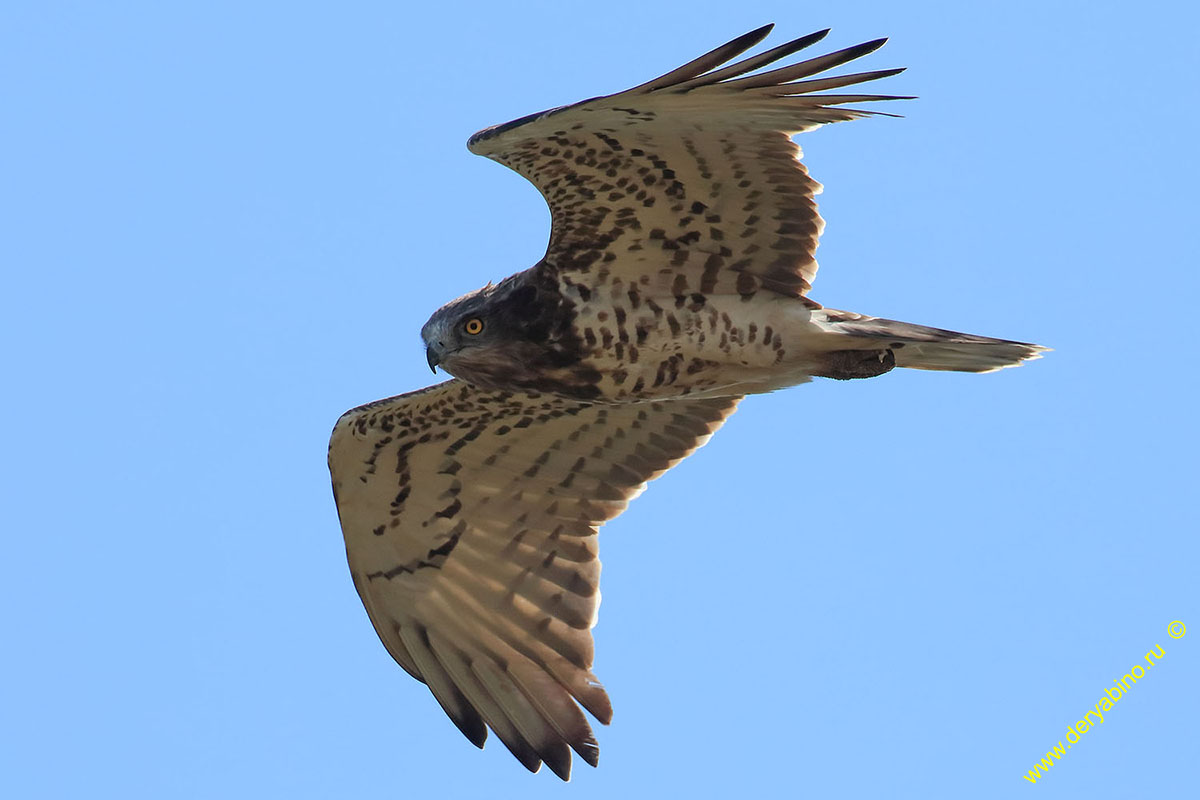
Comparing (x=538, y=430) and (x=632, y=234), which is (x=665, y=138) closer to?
(x=632, y=234)

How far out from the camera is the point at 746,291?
9.34 metres

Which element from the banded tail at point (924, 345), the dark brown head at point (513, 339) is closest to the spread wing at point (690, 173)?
the dark brown head at point (513, 339)

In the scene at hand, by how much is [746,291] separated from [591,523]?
1949 mm

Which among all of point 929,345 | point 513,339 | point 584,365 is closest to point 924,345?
point 929,345

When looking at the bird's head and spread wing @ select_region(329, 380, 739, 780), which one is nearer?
the bird's head

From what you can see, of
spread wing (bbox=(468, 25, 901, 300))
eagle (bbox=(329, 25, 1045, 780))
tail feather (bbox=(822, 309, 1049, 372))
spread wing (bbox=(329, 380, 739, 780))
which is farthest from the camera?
spread wing (bbox=(329, 380, 739, 780))

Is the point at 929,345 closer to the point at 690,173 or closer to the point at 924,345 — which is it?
the point at 924,345

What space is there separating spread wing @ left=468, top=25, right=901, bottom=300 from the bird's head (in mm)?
245

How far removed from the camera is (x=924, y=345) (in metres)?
9.14

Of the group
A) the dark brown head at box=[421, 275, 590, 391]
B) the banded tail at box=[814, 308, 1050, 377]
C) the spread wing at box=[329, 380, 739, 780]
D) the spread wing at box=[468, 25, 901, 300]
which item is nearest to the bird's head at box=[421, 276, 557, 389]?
the dark brown head at box=[421, 275, 590, 391]

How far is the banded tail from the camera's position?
9117 millimetres

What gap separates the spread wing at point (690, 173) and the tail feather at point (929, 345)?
0.35 m

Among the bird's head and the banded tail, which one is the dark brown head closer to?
the bird's head

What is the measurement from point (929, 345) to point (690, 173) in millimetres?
1547
